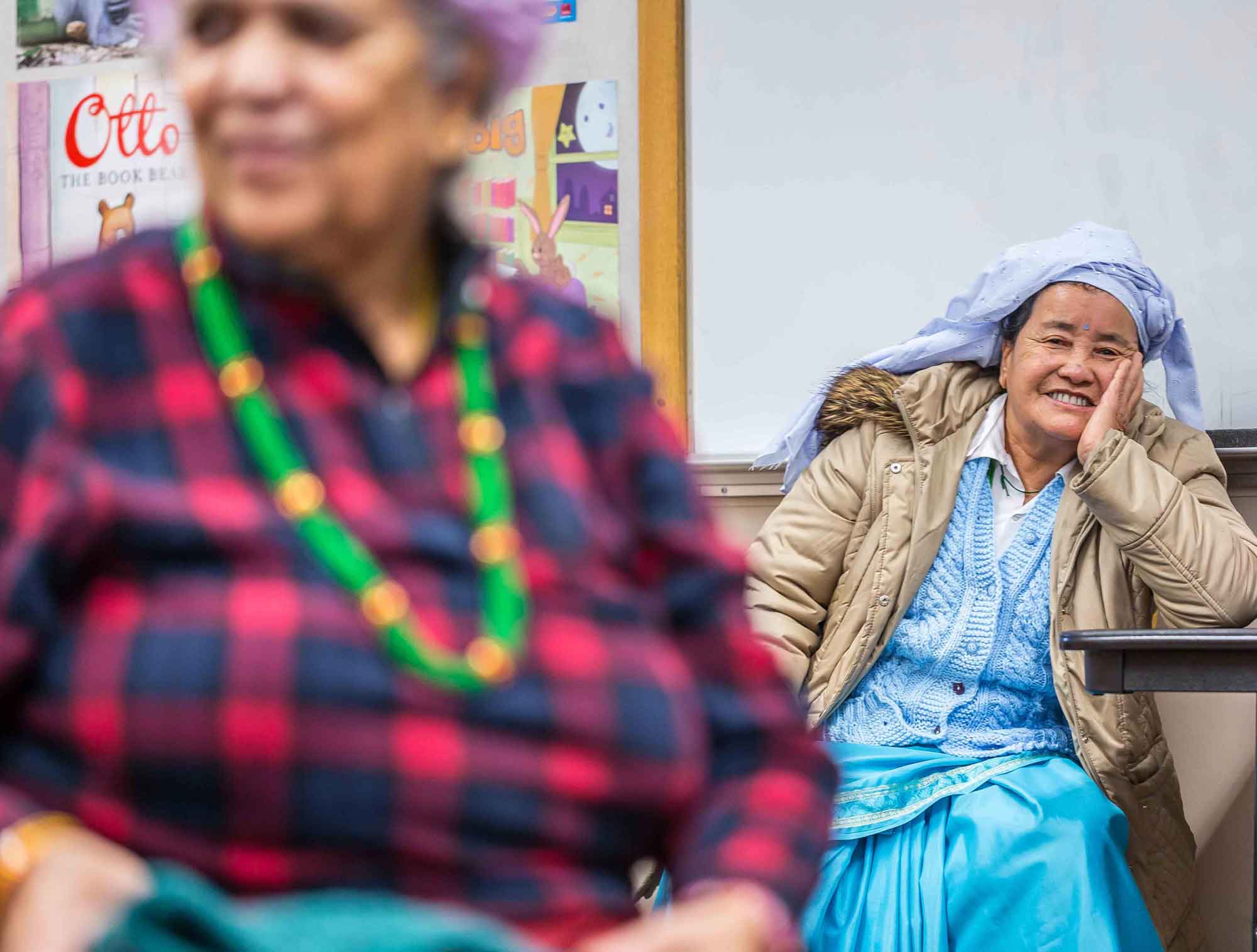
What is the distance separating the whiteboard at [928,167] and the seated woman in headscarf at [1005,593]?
14.0 inches

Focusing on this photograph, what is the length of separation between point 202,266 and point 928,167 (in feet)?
8.70

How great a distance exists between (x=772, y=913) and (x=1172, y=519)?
74.7 inches

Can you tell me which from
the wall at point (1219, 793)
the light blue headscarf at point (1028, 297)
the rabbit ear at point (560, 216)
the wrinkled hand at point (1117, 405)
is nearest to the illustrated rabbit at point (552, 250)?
the rabbit ear at point (560, 216)

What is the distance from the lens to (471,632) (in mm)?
920

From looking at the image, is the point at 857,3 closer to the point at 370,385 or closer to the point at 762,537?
the point at 762,537

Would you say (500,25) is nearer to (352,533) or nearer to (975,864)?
(352,533)

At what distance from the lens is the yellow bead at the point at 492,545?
3.11 ft

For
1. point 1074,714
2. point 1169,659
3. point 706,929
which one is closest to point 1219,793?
point 1074,714

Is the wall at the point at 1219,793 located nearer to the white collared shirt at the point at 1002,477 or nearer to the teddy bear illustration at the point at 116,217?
the white collared shirt at the point at 1002,477

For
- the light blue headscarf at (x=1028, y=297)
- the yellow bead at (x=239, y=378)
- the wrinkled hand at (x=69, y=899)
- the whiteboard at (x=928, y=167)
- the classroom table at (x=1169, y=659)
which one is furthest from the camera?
the whiteboard at (x=928, y=167)

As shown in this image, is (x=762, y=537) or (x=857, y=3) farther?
(x=857, y=3)

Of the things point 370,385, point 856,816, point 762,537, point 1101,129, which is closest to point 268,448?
point 370,385

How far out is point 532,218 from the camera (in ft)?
12.0

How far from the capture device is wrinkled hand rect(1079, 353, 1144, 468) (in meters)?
2.75
